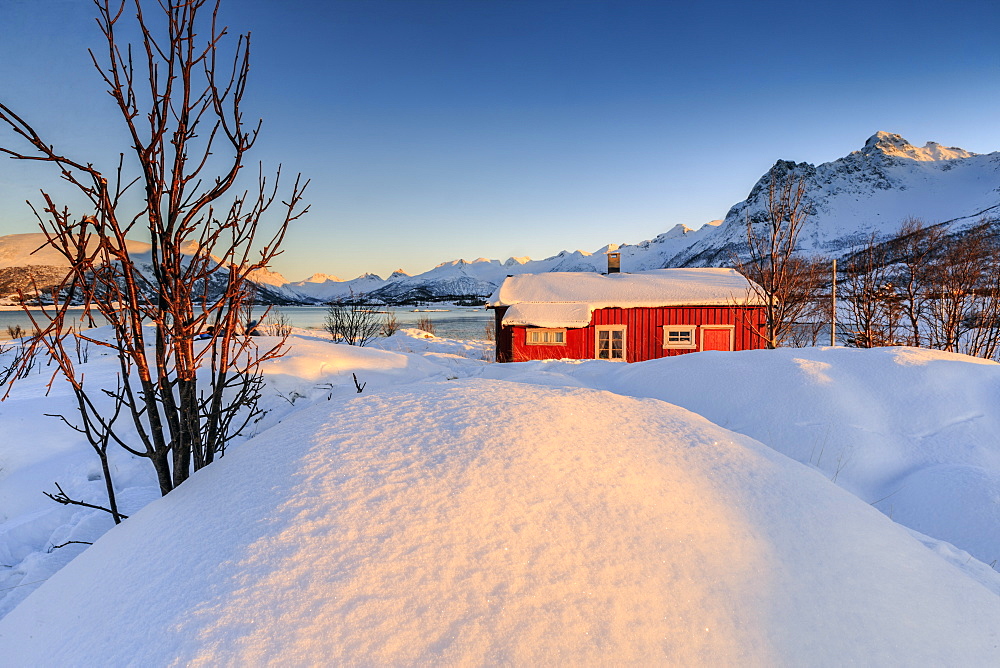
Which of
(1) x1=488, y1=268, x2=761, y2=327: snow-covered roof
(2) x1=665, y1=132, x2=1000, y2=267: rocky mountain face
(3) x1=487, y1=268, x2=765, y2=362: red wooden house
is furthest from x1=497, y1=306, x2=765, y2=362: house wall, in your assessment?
(2) x1=665, y1=132, x2=1000, y2=267: rocky mountain face

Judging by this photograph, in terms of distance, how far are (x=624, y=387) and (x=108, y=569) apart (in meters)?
5.29

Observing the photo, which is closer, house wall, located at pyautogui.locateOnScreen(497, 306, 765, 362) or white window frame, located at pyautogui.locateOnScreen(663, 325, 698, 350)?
house wall, located at pyautogui.locateOnScreen(497, 306, 765, 362)

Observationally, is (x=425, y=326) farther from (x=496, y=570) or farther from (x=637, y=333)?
(x=496, y=570)

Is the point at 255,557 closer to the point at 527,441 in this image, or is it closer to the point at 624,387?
the point at 527,441

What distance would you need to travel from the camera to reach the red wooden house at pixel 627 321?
1480cm

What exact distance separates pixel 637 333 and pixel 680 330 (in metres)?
1.46

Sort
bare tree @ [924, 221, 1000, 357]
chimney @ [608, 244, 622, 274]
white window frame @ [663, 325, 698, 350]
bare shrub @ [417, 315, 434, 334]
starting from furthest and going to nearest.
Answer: bare shrub @ [417, 315, 434, 334], chimney @ [608, 244, 622, 274], white window frame @ [663, 325, 698, 350], bare tree @ [924, 221, 1000, 357]

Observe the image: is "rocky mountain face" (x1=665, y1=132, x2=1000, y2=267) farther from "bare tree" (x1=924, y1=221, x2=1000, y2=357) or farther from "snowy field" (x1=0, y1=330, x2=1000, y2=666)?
"snowy field" (x1=0, y1=330, x2=1000, y2=666)

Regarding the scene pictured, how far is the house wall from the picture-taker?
49.4 ft

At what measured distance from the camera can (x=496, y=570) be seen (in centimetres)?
137

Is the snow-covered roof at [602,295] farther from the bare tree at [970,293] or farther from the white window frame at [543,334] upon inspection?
the bare tree at [970,293]

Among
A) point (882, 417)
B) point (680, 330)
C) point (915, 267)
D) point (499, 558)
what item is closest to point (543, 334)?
point (680, 330)

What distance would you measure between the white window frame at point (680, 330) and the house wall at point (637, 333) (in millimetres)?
101

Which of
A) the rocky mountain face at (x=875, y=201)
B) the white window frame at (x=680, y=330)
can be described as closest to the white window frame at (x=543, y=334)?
the white window frame at (x=680, y=330)
